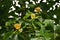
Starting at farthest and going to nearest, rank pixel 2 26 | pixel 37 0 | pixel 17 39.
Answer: pixel 37 0, pixel 2 26, pixel 17 39

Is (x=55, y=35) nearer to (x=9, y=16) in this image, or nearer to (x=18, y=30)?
(x=18, y=30)

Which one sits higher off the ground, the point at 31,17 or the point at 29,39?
the point at 31,17

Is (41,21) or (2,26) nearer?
(41,21)

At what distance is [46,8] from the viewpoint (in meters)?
1.41

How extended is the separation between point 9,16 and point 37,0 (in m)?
0.26

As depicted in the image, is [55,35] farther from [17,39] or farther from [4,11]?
[4,11]

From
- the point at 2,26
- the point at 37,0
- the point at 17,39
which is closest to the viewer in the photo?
the point at 17,39

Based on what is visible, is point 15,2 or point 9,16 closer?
point 9,16

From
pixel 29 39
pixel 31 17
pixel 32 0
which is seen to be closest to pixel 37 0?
pixel 32 0

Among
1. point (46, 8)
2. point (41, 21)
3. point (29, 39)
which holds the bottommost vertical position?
point (29, 39)

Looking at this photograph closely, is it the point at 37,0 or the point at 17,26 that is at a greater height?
the point at 37,0

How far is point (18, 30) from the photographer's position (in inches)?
46.2

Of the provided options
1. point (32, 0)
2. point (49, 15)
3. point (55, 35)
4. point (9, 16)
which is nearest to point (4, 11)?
point (9, 16)

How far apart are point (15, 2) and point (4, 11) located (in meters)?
0.13
